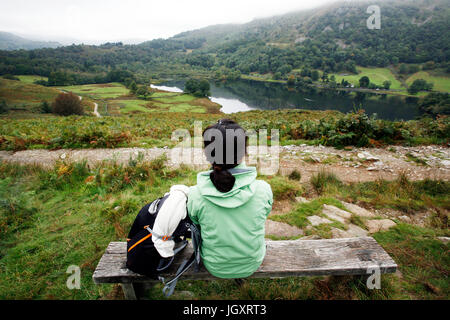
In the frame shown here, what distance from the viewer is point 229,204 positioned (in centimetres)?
176

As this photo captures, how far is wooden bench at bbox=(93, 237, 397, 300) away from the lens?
7.42 feet

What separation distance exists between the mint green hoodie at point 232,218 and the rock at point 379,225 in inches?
118

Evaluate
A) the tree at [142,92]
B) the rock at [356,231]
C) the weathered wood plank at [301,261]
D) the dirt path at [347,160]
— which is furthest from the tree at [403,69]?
the weathered wood plank at [301,261]

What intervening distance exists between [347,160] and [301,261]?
6.13 m

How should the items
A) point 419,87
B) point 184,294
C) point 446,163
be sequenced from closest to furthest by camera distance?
point 184,294 < point 446,163 < point 419,87

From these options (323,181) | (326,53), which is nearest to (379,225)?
(323,181)

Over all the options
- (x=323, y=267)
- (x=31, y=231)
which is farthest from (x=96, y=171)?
(x=323, y=267)

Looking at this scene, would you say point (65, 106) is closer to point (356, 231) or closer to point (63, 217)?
point (63, 217)

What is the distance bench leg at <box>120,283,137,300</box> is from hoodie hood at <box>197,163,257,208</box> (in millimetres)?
1533

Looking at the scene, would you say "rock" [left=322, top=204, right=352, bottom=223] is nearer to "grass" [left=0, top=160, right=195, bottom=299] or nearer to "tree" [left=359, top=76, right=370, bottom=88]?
"grass" [left=0, top=160, right=195, bottom=299]

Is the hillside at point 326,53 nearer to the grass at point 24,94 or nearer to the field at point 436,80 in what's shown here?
the field at point 436,80

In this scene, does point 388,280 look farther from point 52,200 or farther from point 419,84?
point 419,84

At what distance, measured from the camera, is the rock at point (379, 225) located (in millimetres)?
3785

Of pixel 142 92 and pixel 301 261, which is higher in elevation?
pixel 142 92
